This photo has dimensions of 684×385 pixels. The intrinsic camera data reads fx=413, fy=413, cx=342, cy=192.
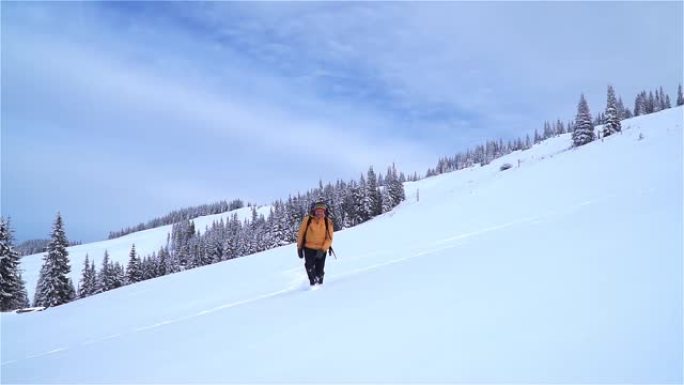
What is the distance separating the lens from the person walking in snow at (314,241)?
29.0ft

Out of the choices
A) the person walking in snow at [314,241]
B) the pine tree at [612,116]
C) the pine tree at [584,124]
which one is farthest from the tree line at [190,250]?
the pine tree at [612,116]

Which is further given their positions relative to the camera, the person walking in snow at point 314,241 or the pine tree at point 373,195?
the pine tree at point 373,195

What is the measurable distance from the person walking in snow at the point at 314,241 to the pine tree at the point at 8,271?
32.5 m

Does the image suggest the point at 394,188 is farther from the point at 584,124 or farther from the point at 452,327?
the point at 452,327

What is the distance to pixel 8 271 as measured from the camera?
101ft

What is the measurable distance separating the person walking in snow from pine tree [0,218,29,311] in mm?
32537

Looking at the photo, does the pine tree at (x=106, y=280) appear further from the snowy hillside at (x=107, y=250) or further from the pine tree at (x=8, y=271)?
the snowy hillside at (x=107, y=250)

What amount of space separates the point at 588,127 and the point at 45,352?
182ft

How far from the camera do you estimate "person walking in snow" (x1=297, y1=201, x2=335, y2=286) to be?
8.83 meters

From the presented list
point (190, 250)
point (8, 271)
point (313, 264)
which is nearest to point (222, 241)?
point (190, 250)

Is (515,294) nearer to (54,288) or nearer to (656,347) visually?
(656,347)

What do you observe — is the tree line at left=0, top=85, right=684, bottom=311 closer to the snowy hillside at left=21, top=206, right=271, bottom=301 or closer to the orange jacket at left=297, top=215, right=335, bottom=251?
the orange jacket at left=297, top=215, right=335, bottom=251

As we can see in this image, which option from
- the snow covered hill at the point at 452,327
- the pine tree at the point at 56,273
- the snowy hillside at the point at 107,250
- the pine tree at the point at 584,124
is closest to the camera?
the snow covered hill at the point at 452,327

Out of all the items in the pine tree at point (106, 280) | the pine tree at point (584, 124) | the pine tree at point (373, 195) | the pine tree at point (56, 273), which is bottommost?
the pine tree at point (106, 280)
